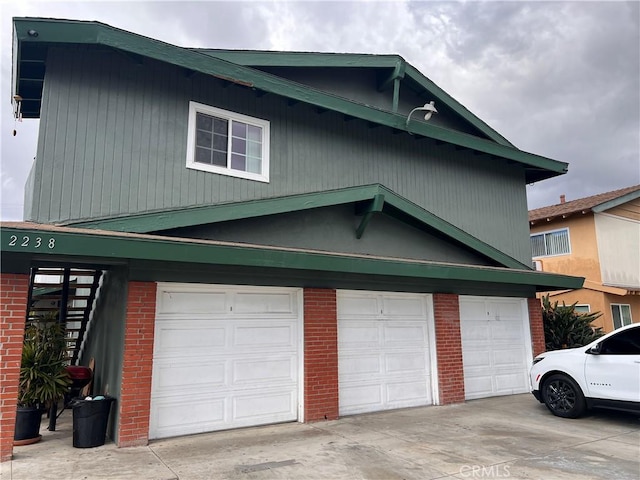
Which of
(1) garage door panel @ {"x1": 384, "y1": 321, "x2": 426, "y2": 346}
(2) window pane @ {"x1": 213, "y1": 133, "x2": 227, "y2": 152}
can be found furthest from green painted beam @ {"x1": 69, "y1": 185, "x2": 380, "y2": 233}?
(1) garage door panel @ {"x1": 384, "y1": 321, "x2": 426, "y2": 346}

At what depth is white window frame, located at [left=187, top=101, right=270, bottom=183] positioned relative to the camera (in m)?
7.80

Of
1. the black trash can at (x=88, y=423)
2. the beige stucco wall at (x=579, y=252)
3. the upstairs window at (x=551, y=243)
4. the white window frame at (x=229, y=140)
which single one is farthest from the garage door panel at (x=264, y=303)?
the beige stucco wall at (x=579, y=252)

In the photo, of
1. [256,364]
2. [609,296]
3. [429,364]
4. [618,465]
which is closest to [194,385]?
[256,364]

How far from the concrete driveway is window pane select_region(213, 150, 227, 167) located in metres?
4.58

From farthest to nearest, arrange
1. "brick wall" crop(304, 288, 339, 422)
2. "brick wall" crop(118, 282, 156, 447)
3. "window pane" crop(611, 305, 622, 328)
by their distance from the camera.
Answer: "window pane" crop(611, 305, 622, 328) < "brick wall" crop(304, 288, 339, 422) < "brick wall" crop(118, 282, 156, 447)

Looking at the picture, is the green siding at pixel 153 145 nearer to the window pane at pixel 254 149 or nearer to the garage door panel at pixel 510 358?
the window pane at pixel 254 149

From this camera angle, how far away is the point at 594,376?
8.15 meters

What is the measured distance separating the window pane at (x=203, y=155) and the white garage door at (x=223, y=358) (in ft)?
7.32

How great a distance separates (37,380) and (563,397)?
9.15m

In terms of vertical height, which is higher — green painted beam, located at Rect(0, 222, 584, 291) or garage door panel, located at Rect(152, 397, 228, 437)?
green painted beam, located at Rect(0, 222, 584, 291)

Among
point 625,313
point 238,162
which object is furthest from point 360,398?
point 625,313

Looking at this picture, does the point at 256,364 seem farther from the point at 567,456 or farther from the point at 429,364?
the point at 567,456

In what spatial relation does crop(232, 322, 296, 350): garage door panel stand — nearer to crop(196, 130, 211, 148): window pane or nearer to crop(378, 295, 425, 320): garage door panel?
crop(378, 295, 425, 320): garage door panel

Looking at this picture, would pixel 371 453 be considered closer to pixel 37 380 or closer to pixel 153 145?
pixel 37 380
